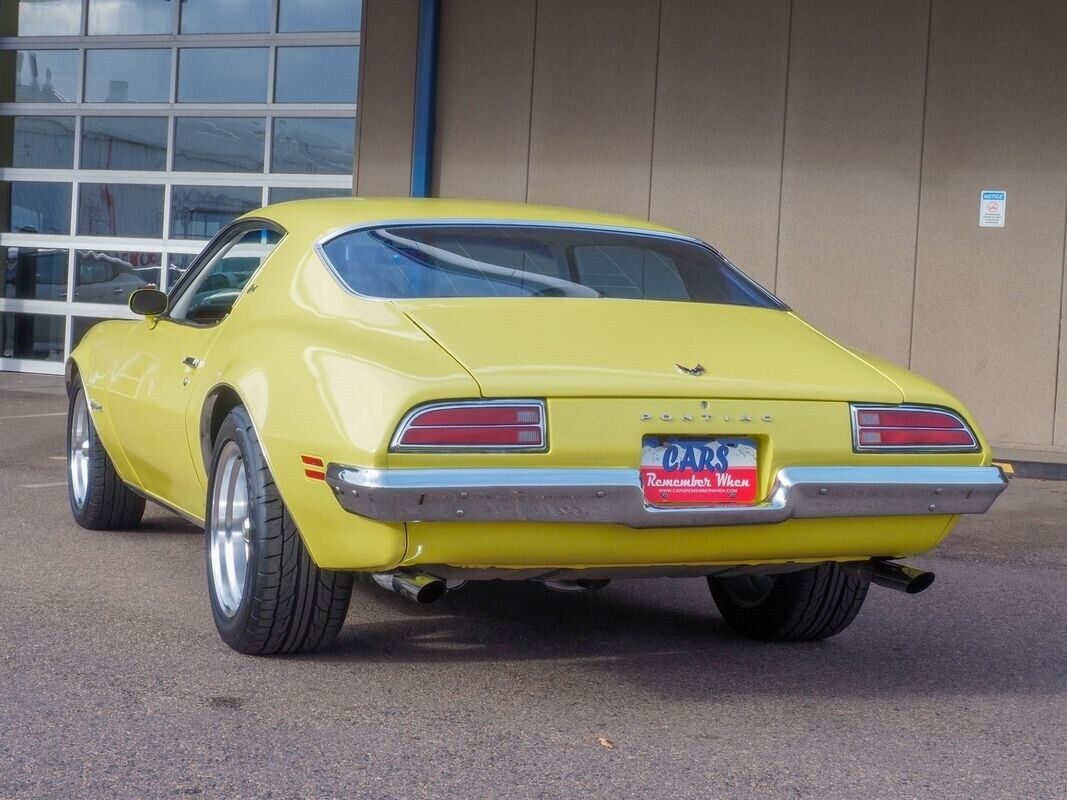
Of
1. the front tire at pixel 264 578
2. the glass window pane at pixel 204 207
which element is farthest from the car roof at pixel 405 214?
the glass window pane at pixel 204 207

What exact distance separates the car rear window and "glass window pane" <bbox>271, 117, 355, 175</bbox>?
1054 centimetres

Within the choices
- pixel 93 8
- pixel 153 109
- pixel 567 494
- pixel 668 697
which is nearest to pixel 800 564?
pixel 668 697

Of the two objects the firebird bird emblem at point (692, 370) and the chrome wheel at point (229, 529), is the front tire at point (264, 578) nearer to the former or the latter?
the chrome wheel at point (229, 529)

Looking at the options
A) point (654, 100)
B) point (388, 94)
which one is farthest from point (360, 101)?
point (654, 100)

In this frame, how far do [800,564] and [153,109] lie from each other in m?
13.1

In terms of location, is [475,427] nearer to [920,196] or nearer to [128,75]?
[920,196]

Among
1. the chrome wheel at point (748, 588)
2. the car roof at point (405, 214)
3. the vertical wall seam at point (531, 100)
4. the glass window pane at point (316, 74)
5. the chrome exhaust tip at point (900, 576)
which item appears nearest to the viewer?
the chrome exhaust tip at point (900, 576)

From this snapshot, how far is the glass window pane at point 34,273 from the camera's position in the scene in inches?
633

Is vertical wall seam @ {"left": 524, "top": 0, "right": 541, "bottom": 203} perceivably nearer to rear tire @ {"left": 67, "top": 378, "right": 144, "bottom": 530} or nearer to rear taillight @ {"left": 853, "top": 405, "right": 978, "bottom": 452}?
rear tire @ {"left": 67, "top": 378, "right": 144, "bottom": 530}

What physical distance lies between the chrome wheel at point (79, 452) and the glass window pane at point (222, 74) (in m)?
9.44

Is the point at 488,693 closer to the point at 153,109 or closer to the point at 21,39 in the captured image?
the point at 153,109

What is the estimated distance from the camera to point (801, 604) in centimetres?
445

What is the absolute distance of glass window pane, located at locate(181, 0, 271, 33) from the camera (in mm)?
15219

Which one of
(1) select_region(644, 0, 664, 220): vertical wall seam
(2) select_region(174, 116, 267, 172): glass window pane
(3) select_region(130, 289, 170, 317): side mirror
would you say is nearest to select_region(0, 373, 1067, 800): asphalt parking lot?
(3) select_region(130, 289, 170, 317): side mirror
